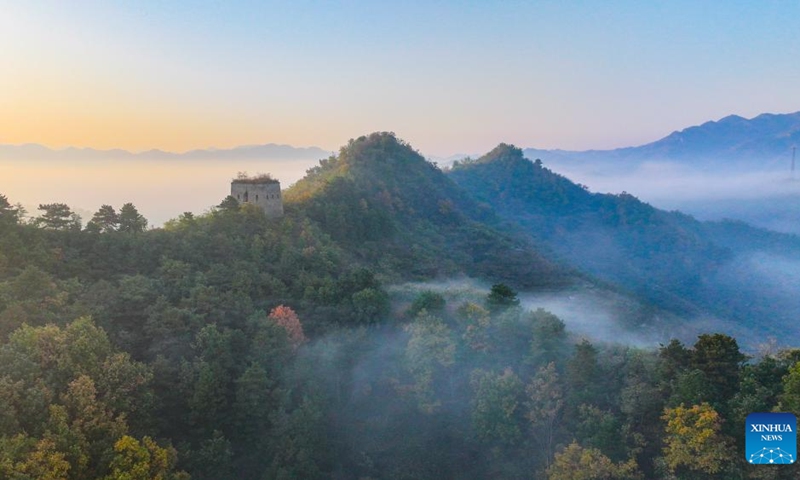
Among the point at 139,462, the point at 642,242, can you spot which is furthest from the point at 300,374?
the point at 642,242

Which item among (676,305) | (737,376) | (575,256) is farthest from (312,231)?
(575,256)

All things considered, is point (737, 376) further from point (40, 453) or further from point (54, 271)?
point (54, 271)

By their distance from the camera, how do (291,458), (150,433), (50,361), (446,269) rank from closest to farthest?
1. (50,361)
2. (150,433)
3. (291,458)
4. (446,269)

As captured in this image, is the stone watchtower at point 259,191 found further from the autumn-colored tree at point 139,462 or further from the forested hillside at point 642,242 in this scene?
the forested hillside at point 642,242

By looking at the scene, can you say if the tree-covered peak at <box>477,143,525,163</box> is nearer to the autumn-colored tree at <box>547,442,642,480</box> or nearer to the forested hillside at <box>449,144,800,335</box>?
the forested hillside at <box>449,144,800,335</box>

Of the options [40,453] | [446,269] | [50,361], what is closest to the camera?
[40,453]

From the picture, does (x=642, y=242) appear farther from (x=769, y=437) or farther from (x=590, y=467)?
(x=590, y=467)
